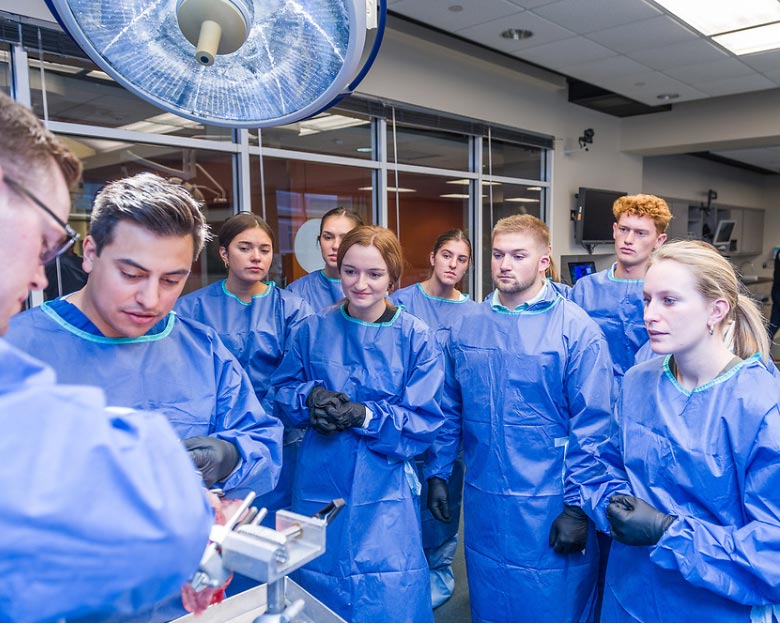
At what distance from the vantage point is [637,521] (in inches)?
50.5

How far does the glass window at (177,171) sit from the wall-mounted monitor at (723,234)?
8626 mm

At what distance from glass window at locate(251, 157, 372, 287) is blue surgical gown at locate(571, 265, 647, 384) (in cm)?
204

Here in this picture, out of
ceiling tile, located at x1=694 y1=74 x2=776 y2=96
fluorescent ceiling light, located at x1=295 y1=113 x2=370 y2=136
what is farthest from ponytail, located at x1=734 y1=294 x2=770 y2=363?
ceiling tile, located at x1=694 y1=74 x2=776 y2=96

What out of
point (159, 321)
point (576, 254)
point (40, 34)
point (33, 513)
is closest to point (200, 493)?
point (33, 513)

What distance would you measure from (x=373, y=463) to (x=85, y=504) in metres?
1.42

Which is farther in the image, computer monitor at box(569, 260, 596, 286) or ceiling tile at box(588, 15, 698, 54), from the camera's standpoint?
computer monitor at box(569, 260, 596, 286)

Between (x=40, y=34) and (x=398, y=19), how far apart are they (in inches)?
90.4

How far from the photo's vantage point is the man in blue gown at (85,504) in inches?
19.0

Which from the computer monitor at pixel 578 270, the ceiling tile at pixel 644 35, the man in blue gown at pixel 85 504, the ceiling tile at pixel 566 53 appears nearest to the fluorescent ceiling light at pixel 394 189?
the ceiling tile at pixel 566 53

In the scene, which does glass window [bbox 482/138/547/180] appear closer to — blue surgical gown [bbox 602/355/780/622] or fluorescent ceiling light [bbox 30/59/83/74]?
fluorescent ceiling light [bbox 30/59/83/74]

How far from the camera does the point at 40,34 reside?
8.85ft

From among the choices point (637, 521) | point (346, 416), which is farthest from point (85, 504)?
point (346, 416)

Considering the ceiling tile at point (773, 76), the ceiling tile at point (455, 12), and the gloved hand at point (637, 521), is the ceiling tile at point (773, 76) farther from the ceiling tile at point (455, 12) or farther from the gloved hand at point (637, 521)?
the gloved hand at point (637, 521)

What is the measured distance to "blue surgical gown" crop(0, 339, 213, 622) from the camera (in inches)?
19.0
